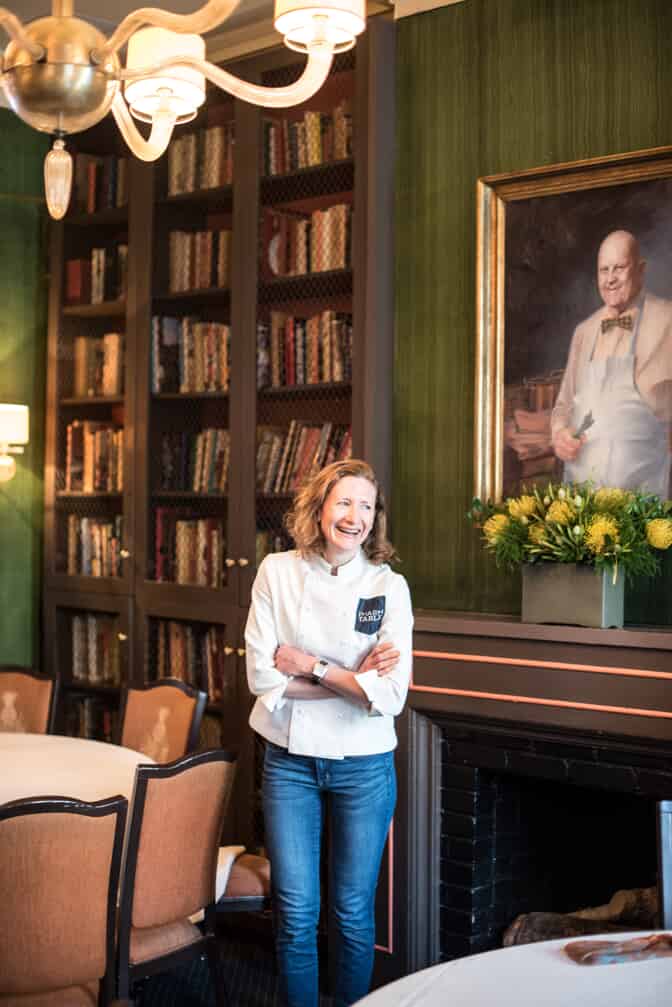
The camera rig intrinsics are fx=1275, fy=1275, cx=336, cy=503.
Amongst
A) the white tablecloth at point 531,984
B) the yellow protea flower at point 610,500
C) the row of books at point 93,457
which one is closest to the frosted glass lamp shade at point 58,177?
the white tablecloth at point 531,984

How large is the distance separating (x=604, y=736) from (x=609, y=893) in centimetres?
96

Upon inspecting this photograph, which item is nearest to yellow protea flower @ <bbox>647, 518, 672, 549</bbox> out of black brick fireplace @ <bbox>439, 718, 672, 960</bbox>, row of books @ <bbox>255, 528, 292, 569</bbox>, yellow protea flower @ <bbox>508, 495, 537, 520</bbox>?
yellow protea flower @ <bbox>508, 495, 537, 520</bbox>

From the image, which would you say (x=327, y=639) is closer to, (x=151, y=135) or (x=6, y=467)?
(x=151, y=135)

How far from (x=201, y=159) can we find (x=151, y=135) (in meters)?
2.13

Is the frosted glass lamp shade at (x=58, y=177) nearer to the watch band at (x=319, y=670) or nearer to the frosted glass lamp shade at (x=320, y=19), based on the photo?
the frosted glass lamp shade at (x=320, y=19)

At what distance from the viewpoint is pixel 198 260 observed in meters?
5.04

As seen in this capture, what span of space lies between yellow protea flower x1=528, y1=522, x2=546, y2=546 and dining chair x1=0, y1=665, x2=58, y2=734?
1938 mm

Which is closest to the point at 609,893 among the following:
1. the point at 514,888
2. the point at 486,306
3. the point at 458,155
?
the point at 514,888

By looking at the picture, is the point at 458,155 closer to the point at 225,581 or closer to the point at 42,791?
the point at 225,581

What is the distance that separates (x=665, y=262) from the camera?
392 centimetres

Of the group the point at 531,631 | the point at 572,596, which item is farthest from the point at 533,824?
the point at 572,596

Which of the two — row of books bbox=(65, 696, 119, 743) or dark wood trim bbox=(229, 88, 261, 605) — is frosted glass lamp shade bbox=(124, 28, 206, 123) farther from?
row of books bbox=(65, 696, 119, 743)

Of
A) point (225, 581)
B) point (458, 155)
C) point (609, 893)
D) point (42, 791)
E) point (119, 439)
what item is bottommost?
point (609, 893)

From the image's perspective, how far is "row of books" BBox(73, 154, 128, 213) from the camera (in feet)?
17.7
